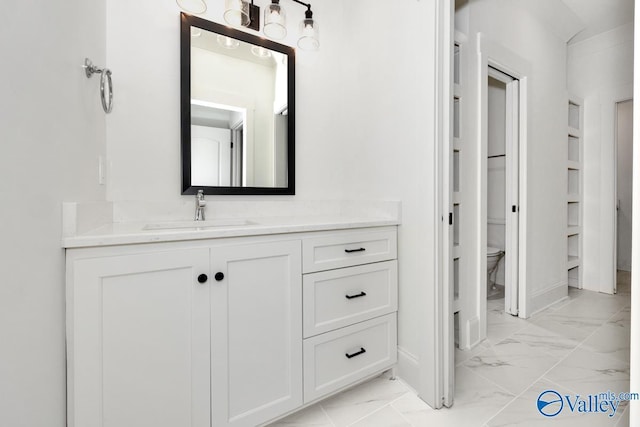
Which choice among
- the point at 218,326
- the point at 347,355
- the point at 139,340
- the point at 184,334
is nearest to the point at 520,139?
the point at 347,355

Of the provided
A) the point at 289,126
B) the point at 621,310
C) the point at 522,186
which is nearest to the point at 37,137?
the point at 289,126

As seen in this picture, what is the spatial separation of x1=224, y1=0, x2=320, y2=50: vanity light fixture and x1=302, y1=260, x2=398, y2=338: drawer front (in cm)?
130

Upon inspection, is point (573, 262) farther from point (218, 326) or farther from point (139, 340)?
point (139, 340)

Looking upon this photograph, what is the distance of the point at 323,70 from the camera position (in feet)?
6.58

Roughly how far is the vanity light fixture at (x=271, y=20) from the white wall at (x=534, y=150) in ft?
3.39

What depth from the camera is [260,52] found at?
5.77 ft

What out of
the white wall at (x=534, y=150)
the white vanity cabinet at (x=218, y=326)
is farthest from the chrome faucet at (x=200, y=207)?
the white wall at (x=534, y=150)

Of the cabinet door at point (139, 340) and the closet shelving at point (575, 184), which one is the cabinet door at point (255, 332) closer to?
the cabinet door at point (139, 340)

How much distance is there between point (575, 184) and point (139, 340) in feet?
13.3

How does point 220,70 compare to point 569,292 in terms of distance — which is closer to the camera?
point 220,70

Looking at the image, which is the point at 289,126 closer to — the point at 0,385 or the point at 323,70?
the point at 323,70

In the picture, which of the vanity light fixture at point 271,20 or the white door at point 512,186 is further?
the white door at point 512,186

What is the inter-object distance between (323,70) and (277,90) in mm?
402

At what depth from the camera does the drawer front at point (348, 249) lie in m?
1.32
